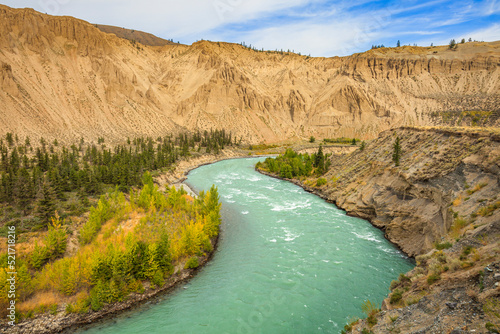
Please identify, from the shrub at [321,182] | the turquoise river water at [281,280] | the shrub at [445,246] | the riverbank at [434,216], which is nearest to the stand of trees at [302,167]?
the shrub at [321,182]

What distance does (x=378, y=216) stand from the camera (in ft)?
93.0

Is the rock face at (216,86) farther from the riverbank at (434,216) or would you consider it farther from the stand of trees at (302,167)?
the riverbank at (434,216)

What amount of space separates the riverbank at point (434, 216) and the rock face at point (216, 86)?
75.7m

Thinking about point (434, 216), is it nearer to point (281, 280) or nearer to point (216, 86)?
point (281, 280)

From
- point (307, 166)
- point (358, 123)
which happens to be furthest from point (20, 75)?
point (358, 123)

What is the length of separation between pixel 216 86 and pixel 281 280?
115 metres

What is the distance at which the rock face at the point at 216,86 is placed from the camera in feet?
266

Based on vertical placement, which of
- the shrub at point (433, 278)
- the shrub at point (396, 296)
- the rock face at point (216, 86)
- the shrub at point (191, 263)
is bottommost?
the shrub at point (191, 263)

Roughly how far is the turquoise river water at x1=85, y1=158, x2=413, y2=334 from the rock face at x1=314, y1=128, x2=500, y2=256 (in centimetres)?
227

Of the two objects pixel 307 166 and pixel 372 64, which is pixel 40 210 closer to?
pixel 307 166

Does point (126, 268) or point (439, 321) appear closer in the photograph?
point (439, 321)

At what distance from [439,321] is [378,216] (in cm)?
2135

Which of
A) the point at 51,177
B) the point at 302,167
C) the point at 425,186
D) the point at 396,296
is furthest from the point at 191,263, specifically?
the point at 302,167

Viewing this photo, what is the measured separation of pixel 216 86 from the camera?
402 ft
